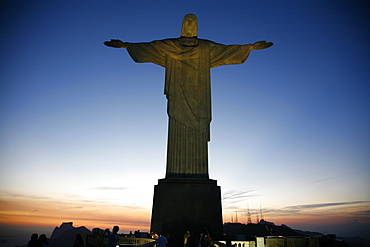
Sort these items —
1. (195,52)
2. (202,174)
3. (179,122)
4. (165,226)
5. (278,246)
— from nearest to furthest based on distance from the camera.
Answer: (278,246)
(165,226)
(202,174)
(179,122)
(195,52)

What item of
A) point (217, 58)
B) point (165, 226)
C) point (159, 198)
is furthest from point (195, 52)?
point (165, 226)

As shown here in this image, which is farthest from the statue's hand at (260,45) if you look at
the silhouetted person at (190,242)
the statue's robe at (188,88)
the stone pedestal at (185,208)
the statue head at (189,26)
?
the silhouetted person at (190,242)

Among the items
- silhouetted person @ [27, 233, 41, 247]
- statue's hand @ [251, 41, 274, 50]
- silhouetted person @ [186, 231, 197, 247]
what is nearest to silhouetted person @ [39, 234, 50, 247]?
silhouetted person @ [27, 233, 41, 247]

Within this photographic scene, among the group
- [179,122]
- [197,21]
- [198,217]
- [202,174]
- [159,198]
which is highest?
[197,21]

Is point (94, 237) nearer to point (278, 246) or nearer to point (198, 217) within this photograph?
point (198, 217)

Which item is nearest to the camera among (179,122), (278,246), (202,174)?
(278,246)

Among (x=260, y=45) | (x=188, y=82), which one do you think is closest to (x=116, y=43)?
(x=188, y=82)
